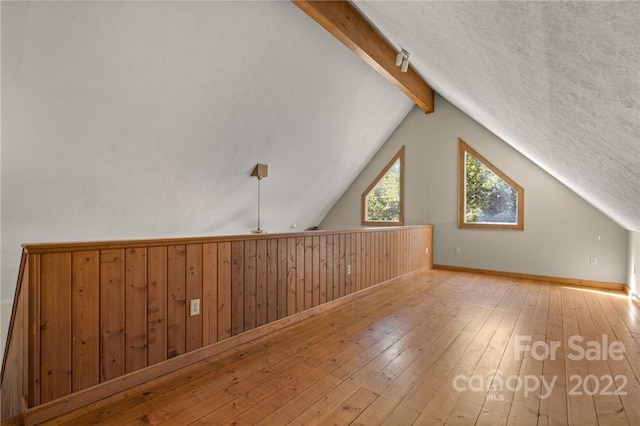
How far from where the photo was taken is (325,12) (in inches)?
114

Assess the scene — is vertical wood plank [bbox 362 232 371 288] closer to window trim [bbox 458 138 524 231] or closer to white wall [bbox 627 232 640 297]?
window trim [bbox 458 138 524 231]

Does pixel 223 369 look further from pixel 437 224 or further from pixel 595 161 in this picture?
pixel 437 224

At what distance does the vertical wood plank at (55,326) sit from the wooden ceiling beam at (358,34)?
103 inches

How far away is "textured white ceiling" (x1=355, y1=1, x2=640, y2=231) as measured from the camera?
3.03ft

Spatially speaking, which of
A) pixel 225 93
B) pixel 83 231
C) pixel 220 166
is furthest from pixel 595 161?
pixel 83 231

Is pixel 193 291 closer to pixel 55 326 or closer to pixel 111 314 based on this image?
pixel 111 314

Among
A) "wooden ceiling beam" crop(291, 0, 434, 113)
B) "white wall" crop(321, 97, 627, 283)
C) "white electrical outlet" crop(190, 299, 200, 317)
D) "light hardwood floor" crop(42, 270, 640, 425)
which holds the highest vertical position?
"wooden ceiling beam" crop(291, 0, 434, 113)

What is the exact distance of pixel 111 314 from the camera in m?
1.84

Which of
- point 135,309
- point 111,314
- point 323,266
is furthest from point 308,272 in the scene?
point 111,314

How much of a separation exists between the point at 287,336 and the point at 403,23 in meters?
2.73

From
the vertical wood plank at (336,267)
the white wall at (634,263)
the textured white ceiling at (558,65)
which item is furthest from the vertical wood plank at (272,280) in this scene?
the white wall at (634,263)

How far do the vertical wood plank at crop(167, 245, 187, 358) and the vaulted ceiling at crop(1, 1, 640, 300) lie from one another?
1.55m

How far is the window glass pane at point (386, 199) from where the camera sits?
6.34 m

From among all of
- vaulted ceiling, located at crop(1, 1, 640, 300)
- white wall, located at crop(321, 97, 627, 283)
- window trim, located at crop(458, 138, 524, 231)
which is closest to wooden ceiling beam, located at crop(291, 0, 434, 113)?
vaulted ceiling, located at crop(1, 1, 640, 300)
